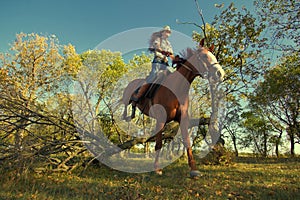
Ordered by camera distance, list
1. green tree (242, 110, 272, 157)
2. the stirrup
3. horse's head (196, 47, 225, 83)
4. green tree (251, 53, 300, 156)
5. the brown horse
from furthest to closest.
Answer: green tree (242, 110, 272, 157), green tree (251, 53, 300, 156), the stirrup, the brown horse, horse's head (196, 47, 225, 83)

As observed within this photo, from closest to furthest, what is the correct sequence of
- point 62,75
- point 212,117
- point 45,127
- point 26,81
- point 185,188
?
point 185,188 < point 45,127 < point 212,117 < point 26,81 < point 62,75

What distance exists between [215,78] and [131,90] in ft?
12.9

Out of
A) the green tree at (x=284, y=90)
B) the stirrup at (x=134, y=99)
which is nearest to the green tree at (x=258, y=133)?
the green tree at (x=284, y=90)

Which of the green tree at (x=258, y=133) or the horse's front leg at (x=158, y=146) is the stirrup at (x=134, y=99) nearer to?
the horse's front leg at (x=158, y=146)

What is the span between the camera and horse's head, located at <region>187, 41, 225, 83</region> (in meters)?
6.02

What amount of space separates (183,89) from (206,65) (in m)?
1.04

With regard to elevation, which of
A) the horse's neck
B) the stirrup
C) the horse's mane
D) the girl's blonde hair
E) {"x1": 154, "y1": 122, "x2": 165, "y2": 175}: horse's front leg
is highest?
the girl's blonde hair

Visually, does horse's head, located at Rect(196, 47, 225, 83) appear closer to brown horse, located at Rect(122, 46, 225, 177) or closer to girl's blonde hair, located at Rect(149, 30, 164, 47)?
brown horse, located at Rect(122, 46, 225, 177)

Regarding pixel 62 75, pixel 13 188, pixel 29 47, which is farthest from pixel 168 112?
pixel 29 47

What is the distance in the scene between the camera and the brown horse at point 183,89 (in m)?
6.18

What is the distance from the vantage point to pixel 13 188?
15.7ft

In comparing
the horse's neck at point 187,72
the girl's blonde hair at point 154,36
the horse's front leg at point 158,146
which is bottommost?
the horse's front leg at point 158,146

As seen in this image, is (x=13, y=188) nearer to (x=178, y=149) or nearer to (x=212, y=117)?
(x=212, y=117)

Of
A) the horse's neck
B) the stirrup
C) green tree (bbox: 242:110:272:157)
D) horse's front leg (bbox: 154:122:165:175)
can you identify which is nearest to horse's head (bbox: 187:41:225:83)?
the horse's neck
